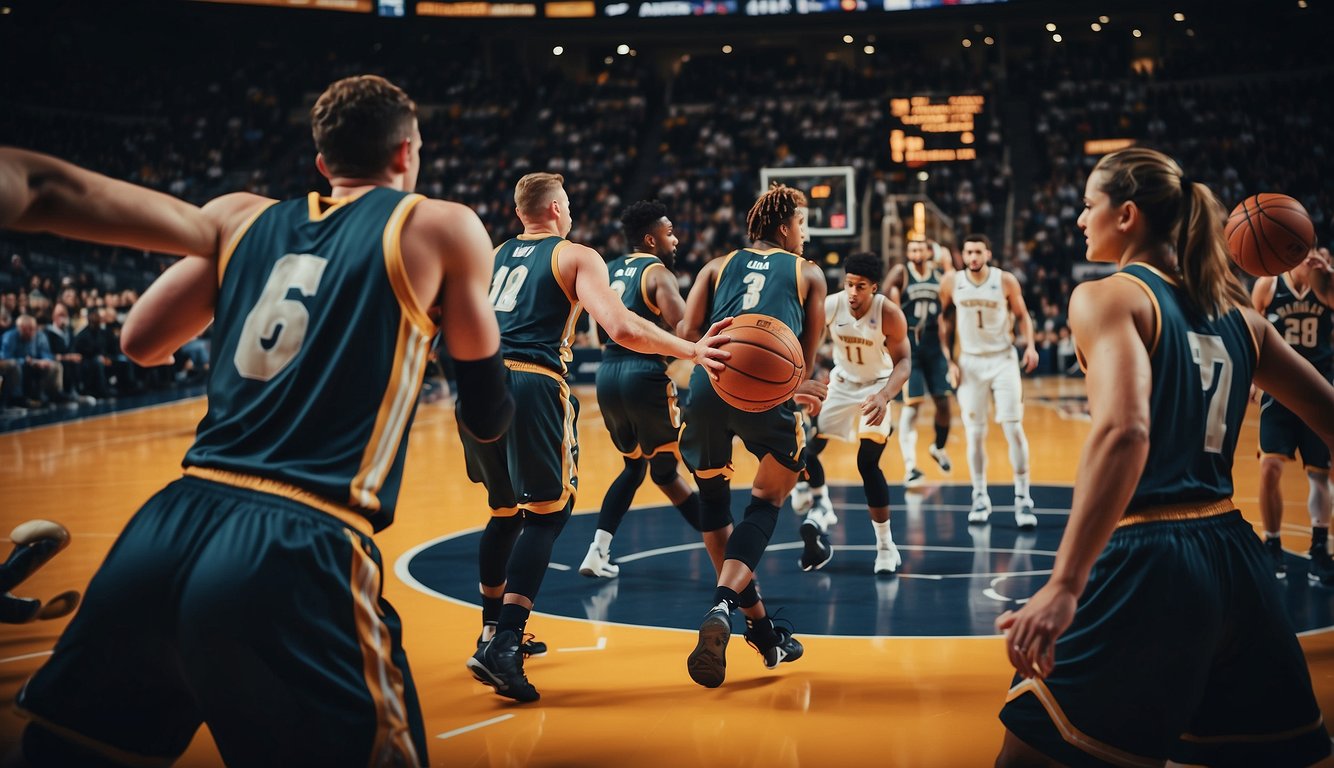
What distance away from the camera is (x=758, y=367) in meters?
4.36

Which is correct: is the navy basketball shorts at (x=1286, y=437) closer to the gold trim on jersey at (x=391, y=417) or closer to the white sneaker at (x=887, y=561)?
the white sneaker at (x=887, y=561)

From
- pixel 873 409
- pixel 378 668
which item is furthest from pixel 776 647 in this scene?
pixel 378 668

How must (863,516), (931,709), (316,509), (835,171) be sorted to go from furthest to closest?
(835,171) < (863,516) < (931,709) < (316,509)

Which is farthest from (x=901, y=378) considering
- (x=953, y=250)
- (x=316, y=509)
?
(x=953, y=250)

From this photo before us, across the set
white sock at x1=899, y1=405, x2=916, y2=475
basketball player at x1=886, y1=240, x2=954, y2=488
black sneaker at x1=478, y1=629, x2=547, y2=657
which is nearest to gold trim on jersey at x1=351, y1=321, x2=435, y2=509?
black sneaker at x1=478, y1=629, x2=547, y2=657

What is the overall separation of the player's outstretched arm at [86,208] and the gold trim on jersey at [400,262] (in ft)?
1.28

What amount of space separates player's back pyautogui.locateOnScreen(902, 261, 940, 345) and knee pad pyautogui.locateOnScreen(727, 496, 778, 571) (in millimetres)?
5586

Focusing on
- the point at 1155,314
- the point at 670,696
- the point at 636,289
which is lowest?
the point at 670,696

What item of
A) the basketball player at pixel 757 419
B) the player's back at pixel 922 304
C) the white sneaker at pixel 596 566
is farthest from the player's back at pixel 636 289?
the player's back at pixel 922 304

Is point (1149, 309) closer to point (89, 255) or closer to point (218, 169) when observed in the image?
point (89, 255)

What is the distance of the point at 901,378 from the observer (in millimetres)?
6484

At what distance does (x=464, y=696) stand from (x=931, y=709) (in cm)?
183

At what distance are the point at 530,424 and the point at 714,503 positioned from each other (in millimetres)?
1036

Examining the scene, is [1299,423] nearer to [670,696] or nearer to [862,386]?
[862,386]
